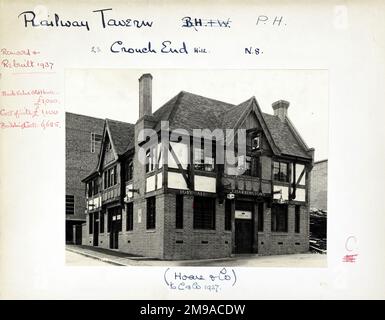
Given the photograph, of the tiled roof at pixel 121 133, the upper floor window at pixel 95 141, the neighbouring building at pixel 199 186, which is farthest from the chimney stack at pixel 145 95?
the upper floor window at pixel 95 141

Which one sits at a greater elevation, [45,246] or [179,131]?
[179,131]

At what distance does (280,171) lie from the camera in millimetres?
4961

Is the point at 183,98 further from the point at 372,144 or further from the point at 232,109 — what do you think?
the point at 372,144

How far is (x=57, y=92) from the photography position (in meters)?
4.36

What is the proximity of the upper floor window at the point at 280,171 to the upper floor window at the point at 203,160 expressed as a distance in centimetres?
67

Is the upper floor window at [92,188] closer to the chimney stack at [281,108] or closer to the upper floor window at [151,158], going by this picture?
the upper floor window at [151,158]

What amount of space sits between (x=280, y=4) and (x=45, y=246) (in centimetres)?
296

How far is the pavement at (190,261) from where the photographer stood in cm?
436

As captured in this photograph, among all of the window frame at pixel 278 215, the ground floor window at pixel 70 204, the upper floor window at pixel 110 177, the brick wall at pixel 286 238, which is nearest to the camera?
the ground floor window at pixel 70 204

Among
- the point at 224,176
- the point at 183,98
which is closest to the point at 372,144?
the point at 224,176

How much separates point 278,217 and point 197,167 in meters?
1.00

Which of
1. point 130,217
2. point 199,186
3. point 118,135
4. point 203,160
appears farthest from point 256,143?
point 130,217

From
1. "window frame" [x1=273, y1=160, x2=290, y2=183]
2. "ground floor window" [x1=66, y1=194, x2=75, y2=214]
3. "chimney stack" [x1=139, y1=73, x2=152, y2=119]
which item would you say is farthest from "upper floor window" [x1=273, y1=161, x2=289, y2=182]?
"ground floor window" [x1=66, y1=194, x2=75, y2=214]

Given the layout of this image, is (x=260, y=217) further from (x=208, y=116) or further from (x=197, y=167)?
(x=208, y=116)
